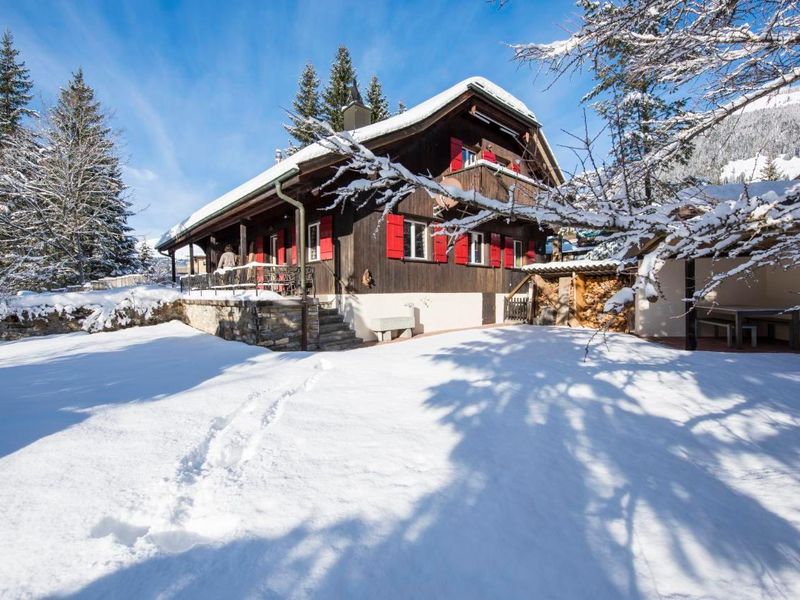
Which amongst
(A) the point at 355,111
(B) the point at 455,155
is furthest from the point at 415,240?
(A) the point at 355,111

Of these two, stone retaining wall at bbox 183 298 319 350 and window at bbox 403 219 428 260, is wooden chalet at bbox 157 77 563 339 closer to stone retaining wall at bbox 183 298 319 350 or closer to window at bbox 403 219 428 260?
window at bbox 403 219 428 260

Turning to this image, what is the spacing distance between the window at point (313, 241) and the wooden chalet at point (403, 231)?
0.03 metres

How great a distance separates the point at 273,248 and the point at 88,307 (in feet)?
18.6

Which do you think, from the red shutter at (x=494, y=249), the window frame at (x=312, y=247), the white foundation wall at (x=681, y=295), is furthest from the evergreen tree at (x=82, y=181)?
the white foundation wall at (x=681, y=295)

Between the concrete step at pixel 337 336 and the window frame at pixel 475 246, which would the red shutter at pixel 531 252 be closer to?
the window frame at pixel 475 246

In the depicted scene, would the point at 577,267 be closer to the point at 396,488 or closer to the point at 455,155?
the point at 455,155

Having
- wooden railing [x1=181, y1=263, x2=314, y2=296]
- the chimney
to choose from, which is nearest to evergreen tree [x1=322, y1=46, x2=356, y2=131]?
the chimney

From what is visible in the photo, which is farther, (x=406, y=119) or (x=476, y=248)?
(x=476, y=248)

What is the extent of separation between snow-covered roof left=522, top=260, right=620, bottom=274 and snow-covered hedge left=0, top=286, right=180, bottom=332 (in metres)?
12.8

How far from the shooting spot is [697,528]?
7.20 ft

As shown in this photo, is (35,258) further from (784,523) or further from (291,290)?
(784,523)

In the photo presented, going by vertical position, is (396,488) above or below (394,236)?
below

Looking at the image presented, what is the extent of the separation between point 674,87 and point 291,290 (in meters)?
8.44

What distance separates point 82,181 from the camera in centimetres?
1549
